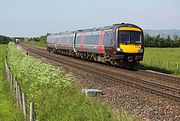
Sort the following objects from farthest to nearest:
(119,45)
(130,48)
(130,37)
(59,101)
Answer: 1. (130,37)
2. (130,48)
3. (119,45)
4. (59,101)

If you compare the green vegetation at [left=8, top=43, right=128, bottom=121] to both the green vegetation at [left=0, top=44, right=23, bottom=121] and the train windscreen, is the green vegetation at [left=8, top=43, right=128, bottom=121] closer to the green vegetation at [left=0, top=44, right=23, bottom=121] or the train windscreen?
the green vegetation at [left=0, top=44, right=23, bottom=121]

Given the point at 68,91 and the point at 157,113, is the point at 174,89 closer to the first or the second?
the point at 157,113

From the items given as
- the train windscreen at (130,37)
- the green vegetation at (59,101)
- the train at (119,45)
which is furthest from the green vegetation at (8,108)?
the train windscreen at (130,37)

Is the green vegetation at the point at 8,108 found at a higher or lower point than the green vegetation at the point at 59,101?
lower

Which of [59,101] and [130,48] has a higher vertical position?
[130,48]

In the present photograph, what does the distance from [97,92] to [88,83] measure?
4553mm

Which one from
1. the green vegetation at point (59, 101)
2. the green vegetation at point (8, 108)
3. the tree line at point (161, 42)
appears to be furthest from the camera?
the tree line at point (161, 42)

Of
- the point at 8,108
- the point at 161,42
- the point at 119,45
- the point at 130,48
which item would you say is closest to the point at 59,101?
the point at 8,108

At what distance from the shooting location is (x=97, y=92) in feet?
49.8

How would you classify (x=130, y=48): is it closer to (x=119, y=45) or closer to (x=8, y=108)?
(x=119, y=45)

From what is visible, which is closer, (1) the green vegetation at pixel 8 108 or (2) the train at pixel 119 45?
(1) the green vegetation at pixel 8 108

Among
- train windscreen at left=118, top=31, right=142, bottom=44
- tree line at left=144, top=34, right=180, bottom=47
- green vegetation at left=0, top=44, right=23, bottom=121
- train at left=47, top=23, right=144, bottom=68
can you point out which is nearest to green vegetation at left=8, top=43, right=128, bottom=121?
green vegetation at left=0, top=44, right=23, bottom=121

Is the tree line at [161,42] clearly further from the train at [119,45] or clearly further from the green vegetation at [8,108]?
the green vegetation at [8,108]

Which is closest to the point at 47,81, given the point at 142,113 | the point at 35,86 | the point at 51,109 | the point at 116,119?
the point at 35,86
